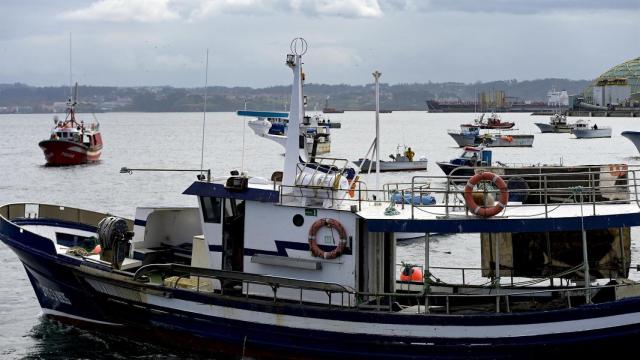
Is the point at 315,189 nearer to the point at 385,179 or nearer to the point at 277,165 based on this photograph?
the point at 385,179

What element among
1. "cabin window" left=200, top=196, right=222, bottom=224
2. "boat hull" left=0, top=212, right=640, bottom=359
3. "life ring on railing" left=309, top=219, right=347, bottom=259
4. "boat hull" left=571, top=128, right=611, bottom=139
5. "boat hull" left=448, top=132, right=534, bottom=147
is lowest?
"boat hull" left=0, top=212, right=640, bottom=359

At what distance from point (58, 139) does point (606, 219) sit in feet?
219

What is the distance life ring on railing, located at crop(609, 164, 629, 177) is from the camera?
58.0 ft

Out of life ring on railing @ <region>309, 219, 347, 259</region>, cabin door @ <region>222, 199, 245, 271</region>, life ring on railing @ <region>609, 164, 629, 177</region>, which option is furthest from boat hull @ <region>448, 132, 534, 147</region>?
life ring on railing @ <region>309, 219, 347, 259</region>

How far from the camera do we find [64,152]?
77875mm

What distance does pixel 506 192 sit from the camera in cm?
1612

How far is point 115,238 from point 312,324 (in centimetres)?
525

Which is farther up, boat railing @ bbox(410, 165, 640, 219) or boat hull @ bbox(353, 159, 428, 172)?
boat hull @ bbox(353, 159, 428, 172)

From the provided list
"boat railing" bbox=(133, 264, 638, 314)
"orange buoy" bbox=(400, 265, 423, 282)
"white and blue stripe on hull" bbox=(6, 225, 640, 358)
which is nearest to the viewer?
"white and blue stripe on hull" bbox=(6, 225, 640, 358)

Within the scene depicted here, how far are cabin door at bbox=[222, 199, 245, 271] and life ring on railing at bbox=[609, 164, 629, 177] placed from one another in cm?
738

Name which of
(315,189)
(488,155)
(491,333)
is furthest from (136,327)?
(488,155)

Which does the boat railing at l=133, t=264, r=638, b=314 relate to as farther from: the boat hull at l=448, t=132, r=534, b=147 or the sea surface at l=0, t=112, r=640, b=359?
the boat hull at l=448, t=132, r=534, b=147

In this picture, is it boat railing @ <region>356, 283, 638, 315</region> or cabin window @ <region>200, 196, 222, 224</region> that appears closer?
boat railing @ <region>356, 283, 638, 315</region>

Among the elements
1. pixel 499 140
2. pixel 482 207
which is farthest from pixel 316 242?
pixel 499 140
